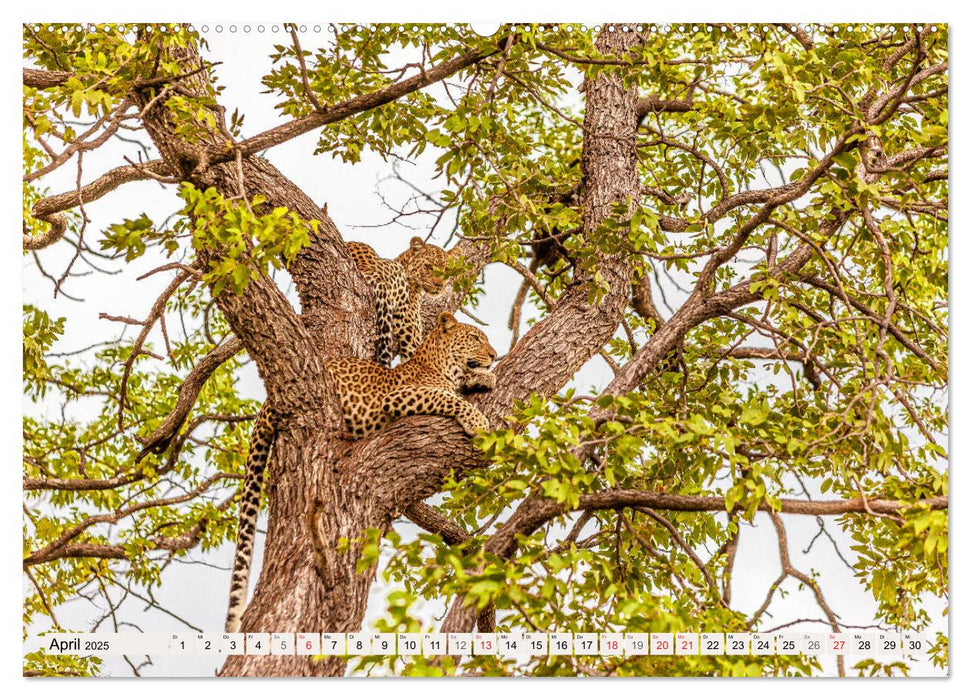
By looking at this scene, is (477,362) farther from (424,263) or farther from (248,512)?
(248,512)

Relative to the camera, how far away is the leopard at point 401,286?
19.9ft

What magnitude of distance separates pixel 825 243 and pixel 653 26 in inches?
70.5

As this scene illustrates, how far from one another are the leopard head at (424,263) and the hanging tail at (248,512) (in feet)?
5.67

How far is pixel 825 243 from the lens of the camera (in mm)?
5281

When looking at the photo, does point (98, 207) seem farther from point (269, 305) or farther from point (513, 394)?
point (513, 394)

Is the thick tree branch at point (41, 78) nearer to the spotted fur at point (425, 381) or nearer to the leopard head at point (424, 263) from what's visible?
the spotted fur at point (425, 381)

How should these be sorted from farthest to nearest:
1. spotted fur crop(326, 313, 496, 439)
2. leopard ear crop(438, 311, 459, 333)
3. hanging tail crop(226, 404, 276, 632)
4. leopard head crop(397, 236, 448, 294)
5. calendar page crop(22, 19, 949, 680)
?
leopard head crop(397, 236, 448, 294), leopard ear crop(438, 311, 459, 333), spotted fur crop(326, 313, 496, 439), hanging tail crop(226, 404, 276, 632), calendar page crop(22, 19, 949, 680)

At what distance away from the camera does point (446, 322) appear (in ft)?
19.8

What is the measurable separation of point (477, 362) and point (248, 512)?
5.31 feet

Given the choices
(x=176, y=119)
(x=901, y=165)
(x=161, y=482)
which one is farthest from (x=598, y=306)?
(x=161, y=482)

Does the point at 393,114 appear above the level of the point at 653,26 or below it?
below

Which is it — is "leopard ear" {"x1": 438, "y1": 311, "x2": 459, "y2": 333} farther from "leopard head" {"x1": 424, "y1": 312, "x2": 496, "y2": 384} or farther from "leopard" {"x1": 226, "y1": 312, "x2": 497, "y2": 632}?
"leopard" {"x1": 226, "y1": 312, "x2": 497, "y2": 632}

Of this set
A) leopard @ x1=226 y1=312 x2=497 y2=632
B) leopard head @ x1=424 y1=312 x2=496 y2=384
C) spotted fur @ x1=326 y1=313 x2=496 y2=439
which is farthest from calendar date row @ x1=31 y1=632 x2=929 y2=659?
leopard head @ x1=424 y1=312 x2=496 y2=384

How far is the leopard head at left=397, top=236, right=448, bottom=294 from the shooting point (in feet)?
21.4
